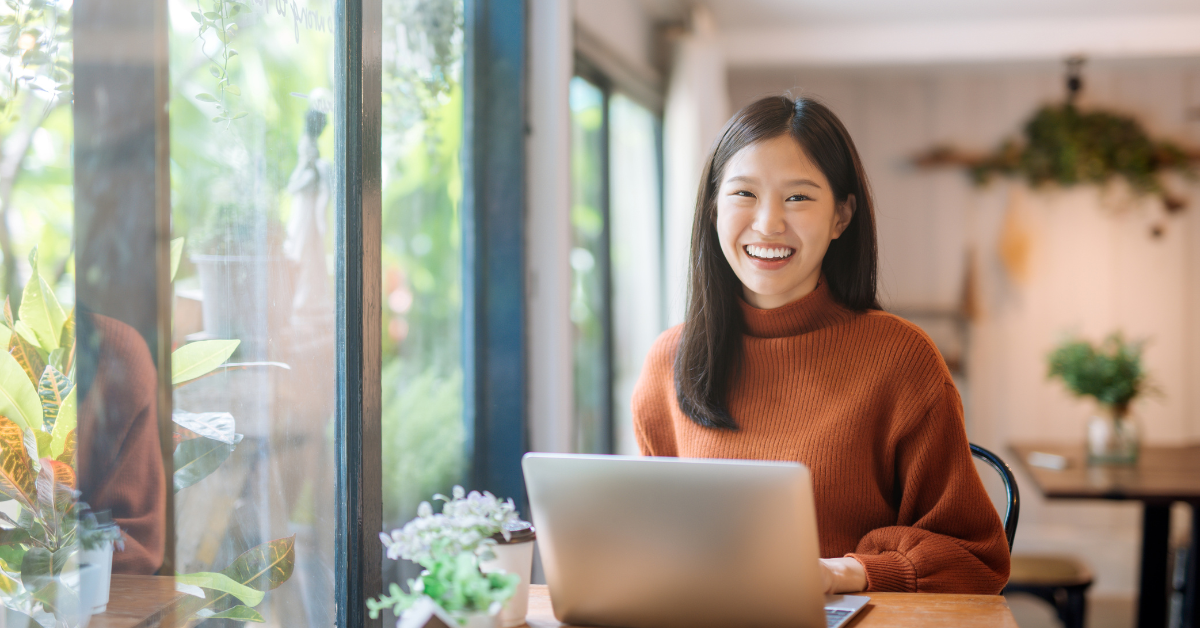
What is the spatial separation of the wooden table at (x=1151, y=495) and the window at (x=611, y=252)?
58.2 inches

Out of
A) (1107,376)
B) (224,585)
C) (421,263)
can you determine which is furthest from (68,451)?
(1107,376)

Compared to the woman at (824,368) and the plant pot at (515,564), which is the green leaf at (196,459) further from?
the woman at (824,368)

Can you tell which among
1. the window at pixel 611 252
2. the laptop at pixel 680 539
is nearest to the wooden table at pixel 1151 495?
the window at pixel 611 252

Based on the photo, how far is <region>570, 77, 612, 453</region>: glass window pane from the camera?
9.78 feet

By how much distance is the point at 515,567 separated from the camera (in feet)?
3.20

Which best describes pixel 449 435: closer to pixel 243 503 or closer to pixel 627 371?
pixel 243 503

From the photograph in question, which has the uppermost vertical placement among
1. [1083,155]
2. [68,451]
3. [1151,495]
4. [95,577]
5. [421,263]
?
[1083,155]

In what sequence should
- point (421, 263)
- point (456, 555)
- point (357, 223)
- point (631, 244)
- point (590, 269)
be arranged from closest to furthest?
point (456, 555) < point (357, 223) < point (421, 263) < point (590, 269) < point (631, 244)

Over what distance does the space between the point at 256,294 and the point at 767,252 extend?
2.16ft

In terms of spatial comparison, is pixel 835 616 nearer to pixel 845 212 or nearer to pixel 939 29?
pixel 845 212

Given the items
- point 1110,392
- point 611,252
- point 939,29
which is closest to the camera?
point 1110,392

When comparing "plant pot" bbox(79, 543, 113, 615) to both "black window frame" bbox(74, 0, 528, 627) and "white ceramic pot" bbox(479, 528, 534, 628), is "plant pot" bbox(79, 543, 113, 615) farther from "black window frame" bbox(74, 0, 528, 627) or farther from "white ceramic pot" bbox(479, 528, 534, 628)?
"white ceramic pot" bbox(479, 528, 534, 628)

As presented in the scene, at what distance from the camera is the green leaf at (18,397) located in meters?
0.76

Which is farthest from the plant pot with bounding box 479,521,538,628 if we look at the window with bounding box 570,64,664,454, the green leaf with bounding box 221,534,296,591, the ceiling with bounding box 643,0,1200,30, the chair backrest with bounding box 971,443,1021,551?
the ceiling with bounding box 643,0,1200,30
